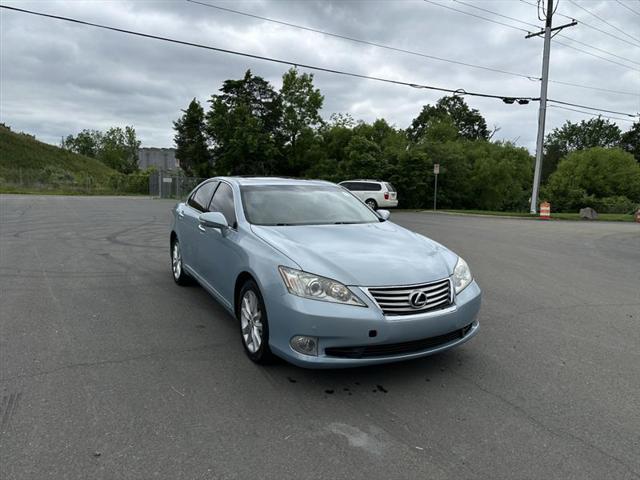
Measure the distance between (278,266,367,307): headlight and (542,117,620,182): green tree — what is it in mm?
90718

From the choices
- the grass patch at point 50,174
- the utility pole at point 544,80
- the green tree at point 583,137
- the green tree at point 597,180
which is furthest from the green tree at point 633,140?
the grass patch at point 50,174

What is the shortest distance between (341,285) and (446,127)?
155 ft

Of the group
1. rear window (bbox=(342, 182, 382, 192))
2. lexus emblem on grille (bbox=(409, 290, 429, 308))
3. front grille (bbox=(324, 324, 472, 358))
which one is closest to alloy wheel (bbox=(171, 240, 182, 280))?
front grille (bbox=(324, 324, 472, 358))

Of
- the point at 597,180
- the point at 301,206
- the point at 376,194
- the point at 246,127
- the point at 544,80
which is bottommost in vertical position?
the point at 376,194

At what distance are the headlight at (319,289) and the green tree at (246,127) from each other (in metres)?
32.2

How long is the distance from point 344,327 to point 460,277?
1241 millimetres

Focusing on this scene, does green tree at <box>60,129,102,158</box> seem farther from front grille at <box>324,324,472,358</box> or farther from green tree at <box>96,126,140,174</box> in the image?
front grille at <box>324,324,472,358</box>

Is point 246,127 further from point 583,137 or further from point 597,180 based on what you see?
point 583,137

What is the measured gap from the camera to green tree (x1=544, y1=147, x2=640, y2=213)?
44581 millimetres

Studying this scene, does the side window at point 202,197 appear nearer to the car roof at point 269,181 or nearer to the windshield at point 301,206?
the car roof at point 269,181

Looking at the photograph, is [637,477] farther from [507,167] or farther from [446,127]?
[446,127]

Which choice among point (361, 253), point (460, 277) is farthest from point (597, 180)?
point (361, 253)

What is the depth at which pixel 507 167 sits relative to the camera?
3744 cm

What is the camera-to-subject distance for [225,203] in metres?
5.12
